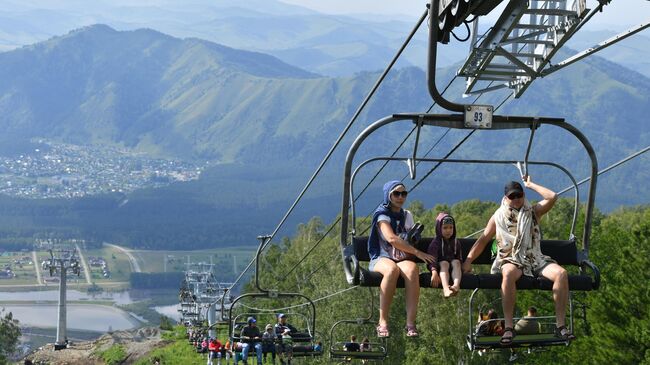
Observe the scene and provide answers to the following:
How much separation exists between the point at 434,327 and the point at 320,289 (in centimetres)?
2014

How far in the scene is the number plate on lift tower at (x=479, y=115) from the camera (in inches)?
579

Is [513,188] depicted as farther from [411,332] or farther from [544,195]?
[411,332]

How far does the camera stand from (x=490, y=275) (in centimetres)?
1603

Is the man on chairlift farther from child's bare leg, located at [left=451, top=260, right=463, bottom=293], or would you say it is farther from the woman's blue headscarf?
the woman's blue headscarf

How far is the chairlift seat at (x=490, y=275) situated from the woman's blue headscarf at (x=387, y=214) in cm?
22

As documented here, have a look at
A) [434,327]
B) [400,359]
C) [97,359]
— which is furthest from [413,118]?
[97,359]

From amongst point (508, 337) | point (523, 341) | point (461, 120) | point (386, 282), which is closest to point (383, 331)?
point (386, 282)

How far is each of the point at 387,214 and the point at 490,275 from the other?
4.56ft

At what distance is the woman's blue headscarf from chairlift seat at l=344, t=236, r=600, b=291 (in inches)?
8.8

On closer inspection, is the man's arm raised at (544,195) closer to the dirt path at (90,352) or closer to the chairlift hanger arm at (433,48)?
the chairlift hanger arm at (433,48)

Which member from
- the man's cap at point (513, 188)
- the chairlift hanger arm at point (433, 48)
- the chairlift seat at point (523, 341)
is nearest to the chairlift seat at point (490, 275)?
the chairlift seat at point (523, 341)

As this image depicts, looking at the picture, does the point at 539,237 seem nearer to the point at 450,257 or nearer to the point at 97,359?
the point at 450,257

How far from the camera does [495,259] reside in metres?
16.2

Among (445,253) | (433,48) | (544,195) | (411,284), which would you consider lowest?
(411,284)
